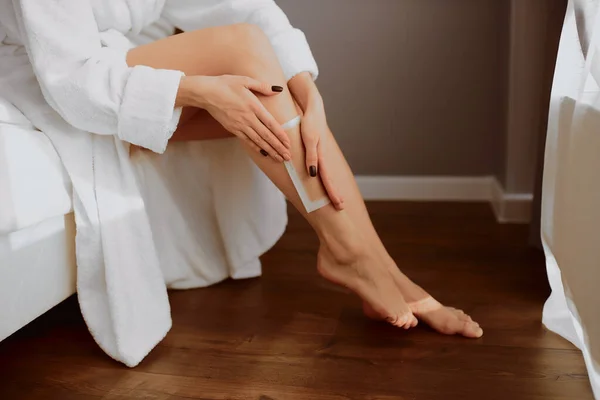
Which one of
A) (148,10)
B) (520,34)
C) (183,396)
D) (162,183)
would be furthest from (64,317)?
(520,34)

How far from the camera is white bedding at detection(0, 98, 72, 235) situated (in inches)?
31.6

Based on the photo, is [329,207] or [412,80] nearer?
[329,207]

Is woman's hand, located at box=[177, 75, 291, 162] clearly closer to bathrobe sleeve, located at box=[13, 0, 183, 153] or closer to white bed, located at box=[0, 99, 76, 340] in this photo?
bathrobe sleeve, located at box=[13, 0, 183, 153]

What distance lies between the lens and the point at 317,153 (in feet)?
3.08

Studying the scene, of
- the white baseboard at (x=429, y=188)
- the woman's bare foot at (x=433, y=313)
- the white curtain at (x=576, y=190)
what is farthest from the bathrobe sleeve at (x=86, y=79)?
the white baseboard at (x=429, y=188)

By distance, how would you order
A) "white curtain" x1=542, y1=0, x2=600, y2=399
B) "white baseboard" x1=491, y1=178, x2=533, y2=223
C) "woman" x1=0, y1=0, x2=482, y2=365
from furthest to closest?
1. "white baseboard" x1=491, y1=178, x2=533, y2=223
2. "woman" x1=0, y1=0, x2=482, y2=365
3. "white curtain" x1=542, y1=0, x2=600, y2=399

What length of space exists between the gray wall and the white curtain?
2.58 feet

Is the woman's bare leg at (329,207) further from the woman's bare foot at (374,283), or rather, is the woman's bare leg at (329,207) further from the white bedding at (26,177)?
the white bedding at (26,177)

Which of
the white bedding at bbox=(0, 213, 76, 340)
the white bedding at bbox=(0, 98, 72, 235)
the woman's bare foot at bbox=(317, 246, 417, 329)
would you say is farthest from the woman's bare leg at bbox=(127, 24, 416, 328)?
the white bedding at bbox=(0, 213, 76, 340)

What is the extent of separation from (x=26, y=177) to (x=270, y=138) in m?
0.37

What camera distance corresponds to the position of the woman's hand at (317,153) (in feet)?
3.04

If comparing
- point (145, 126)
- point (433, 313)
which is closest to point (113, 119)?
point (145, 126)

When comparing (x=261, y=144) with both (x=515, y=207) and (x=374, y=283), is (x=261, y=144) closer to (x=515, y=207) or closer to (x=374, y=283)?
(x=374, y=283)

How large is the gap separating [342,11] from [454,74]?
1.35 feet
